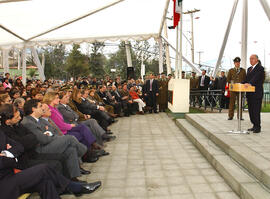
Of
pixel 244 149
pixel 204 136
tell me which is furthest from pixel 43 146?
pixel 204 136

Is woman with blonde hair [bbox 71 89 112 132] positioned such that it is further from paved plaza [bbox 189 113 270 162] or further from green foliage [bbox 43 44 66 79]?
green foliage [bbox 43 44 66 79]

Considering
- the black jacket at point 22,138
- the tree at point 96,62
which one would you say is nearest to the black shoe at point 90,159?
the black jacket at point 22,138

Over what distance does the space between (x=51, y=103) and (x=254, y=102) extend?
3876mm

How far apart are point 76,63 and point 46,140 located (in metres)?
36.6

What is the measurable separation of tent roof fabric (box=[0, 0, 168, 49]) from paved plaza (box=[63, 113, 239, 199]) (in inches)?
219

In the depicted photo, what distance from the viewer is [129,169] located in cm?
393

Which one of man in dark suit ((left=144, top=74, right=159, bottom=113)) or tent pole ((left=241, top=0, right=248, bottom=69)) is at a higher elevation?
tent pole ((left=241, top=0, right=248, bottom=69))

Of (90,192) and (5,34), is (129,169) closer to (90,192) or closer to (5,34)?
(90,192)

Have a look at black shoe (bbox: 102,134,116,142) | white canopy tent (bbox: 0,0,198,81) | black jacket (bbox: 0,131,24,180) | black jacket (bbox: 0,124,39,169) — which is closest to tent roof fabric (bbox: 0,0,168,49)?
white canopy tent (bbox: 0,0,198,81)

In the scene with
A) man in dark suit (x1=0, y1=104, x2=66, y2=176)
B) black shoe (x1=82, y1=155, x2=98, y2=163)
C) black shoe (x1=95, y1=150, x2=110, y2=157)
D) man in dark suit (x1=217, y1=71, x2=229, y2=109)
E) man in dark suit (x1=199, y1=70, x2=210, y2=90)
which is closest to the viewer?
man in dark suit (x1=0, y1=104, x2=66, y2=176)

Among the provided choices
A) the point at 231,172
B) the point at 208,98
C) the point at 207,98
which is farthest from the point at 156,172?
the point at 208,98

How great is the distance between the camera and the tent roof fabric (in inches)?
333

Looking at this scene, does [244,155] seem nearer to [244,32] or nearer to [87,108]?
[87,108]

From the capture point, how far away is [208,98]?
32.0 ft
